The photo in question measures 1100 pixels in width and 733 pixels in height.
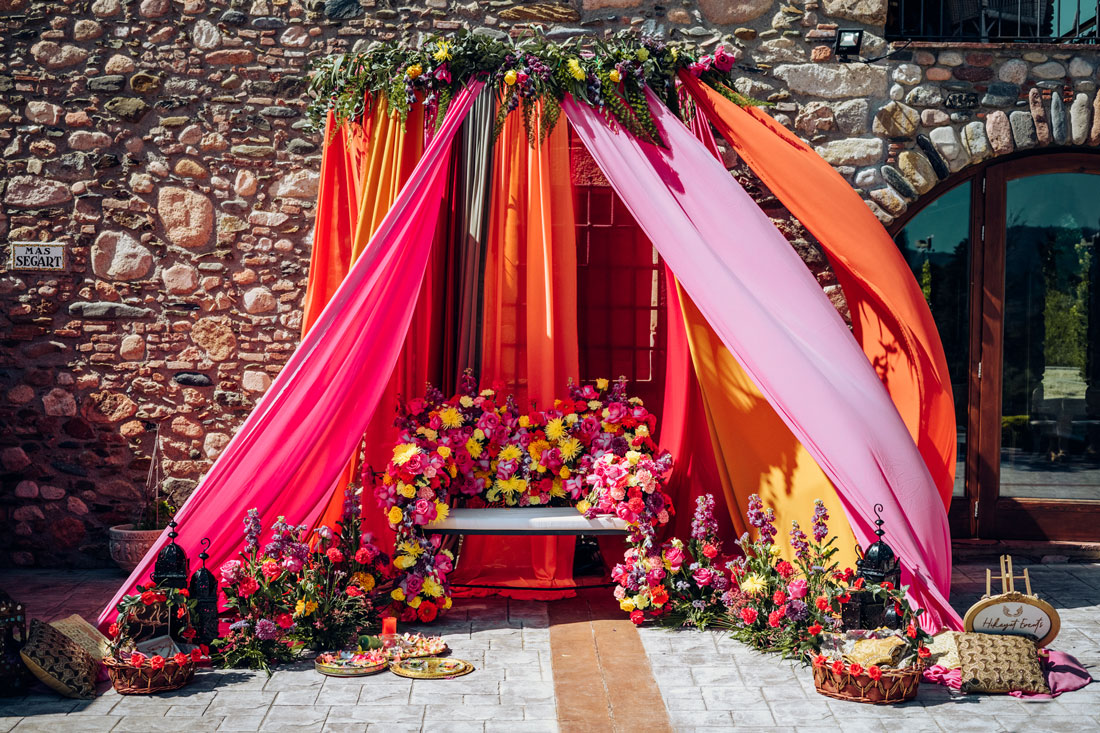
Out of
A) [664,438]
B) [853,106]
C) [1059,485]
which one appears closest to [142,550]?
[664,438]

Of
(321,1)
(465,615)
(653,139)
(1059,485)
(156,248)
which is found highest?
(321,1)

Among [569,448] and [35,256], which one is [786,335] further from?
[35,256]

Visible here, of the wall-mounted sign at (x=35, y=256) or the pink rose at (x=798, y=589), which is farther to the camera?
the wall-mounted sign at (x=35, y=256)

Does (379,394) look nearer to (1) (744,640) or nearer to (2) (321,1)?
→ (1) (744,640)

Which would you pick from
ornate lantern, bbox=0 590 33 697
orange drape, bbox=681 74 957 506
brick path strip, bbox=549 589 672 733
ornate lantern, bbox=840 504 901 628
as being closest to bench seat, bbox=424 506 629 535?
brick path strip, bbox=549 589 672 733

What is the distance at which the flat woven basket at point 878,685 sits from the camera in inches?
138

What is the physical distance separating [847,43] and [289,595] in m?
3.93

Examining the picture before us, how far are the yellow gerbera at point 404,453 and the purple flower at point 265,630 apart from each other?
2.89ft

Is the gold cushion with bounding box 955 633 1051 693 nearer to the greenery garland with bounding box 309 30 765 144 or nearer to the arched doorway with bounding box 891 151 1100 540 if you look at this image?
the arched doorway with bounding box 891 151 1100 540

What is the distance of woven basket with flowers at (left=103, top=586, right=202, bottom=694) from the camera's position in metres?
3.58

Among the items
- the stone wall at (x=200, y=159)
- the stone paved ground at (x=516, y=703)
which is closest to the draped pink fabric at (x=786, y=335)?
the stone paved ground at (x=516, y=703)

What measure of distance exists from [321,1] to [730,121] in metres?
2.36

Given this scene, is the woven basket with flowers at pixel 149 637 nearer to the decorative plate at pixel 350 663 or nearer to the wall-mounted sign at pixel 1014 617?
the decorative plate at pixel 350 663

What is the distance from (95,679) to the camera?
3.66 meters
